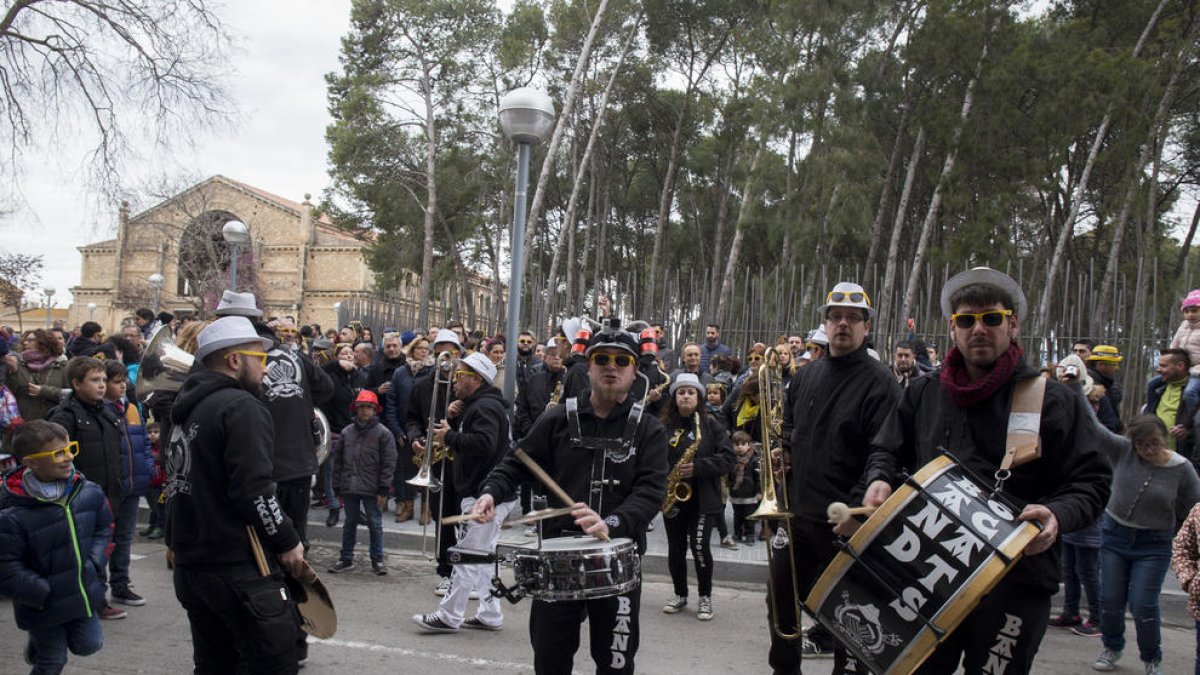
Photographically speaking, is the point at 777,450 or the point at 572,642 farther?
the point at 777,450

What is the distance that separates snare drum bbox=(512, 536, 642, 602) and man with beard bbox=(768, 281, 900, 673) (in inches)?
61.1

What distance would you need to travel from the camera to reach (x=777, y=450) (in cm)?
566

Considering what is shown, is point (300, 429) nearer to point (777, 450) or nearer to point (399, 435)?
point (777, 450)

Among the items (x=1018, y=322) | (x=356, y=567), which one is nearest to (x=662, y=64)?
(x=356, y=567)

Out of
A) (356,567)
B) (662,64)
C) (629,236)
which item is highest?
(662,64)

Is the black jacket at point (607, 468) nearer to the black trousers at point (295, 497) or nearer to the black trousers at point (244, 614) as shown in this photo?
the black trousers at point (244, 614)

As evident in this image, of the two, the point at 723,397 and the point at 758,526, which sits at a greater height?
the point at 723,397

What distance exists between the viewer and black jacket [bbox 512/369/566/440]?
974 centimetres

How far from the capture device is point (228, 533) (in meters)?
3.91

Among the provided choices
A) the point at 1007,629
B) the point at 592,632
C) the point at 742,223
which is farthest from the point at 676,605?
the point at 742,223

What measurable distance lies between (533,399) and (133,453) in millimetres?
3933

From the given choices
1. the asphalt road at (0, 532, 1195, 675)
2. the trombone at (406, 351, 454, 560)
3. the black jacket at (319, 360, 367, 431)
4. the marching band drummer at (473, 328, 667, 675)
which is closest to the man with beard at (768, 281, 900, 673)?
the marching band drummer at (473, 328, 667, 675)

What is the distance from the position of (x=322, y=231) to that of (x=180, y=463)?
171 ft

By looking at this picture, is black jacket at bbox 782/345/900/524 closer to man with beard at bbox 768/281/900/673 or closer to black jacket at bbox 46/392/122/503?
man with beard at bbox 768/281/900/673
